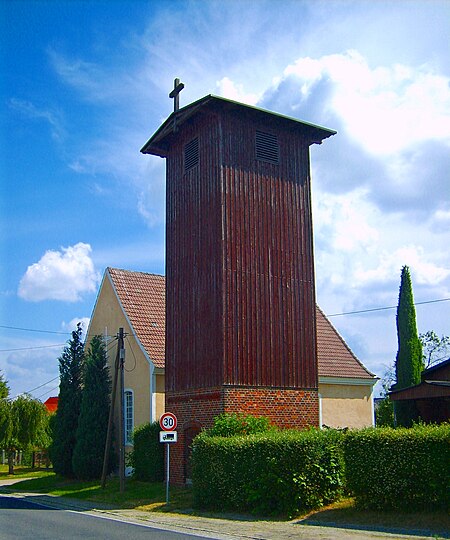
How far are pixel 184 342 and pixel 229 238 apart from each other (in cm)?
401

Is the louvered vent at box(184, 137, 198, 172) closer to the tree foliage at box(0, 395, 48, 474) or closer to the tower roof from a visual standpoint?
the tower roof

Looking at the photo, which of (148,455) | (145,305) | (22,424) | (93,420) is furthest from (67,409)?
(22,424)

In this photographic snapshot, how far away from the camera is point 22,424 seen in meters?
41.1

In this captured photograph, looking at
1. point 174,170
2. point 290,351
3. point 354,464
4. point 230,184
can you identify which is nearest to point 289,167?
point 230,184

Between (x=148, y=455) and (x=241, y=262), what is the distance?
27.3 feet

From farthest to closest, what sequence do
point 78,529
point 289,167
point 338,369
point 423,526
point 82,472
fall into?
point 338,369 < point 82,472 < point 289,167 < point 78,529 < point 423,526

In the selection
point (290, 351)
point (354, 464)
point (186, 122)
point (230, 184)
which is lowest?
point (354, 464)

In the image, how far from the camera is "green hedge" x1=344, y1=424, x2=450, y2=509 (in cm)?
1432

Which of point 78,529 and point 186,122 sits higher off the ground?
point 186,122

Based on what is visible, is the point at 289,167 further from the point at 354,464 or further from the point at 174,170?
the point at 354,464

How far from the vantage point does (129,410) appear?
3075 centimetres

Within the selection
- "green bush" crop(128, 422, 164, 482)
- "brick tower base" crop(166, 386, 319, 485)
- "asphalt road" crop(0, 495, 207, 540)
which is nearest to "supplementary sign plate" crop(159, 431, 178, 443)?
"brick tower base" crop(166, 386, 319, 485)

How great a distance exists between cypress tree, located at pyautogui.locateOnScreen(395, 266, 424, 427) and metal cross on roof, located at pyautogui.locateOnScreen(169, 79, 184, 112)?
14980 mm

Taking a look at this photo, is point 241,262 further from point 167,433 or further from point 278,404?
point 167,433
